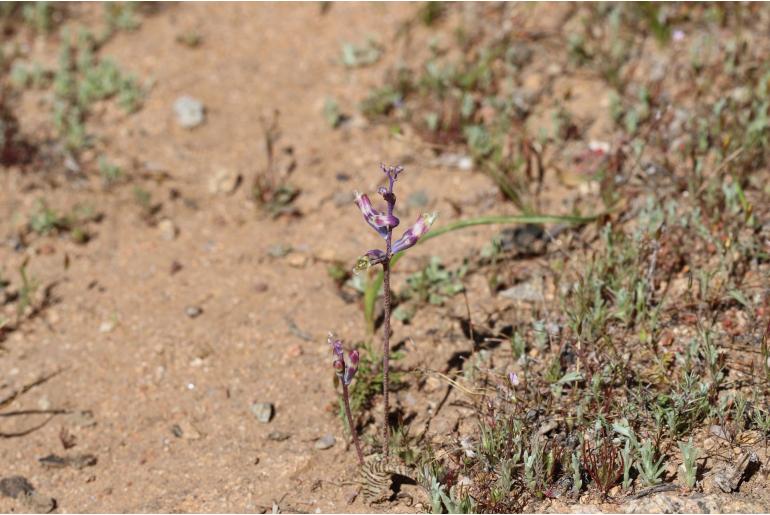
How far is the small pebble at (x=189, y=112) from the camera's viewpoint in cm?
616

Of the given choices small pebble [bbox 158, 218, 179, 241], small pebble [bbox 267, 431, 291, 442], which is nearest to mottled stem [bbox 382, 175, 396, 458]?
small pebble [bbox 267, 431, 291, 442]

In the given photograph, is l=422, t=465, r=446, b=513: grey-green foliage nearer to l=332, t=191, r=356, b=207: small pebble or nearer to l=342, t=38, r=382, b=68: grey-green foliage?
l=332, t=191, r=356, b=207: small pebble

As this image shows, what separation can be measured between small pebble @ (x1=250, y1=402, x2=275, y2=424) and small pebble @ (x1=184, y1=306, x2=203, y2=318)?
0.80 m

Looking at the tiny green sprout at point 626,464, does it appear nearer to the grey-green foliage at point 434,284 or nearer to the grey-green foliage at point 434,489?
the grey-green foliage at point 434,489

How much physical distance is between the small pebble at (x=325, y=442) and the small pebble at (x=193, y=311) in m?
1.20

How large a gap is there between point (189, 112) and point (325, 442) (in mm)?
3080

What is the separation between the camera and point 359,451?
145 inches

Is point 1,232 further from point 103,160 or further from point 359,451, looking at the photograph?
point 359,451

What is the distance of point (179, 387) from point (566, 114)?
291 centimetres

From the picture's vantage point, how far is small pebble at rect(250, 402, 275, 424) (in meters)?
4.21

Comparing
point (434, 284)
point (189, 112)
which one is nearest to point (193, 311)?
point (434, 284)

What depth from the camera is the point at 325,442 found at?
404 cm

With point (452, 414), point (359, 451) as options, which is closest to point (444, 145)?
point (452, 414)

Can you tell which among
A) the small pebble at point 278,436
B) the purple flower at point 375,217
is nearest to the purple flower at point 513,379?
the purple flower at point 375,217
